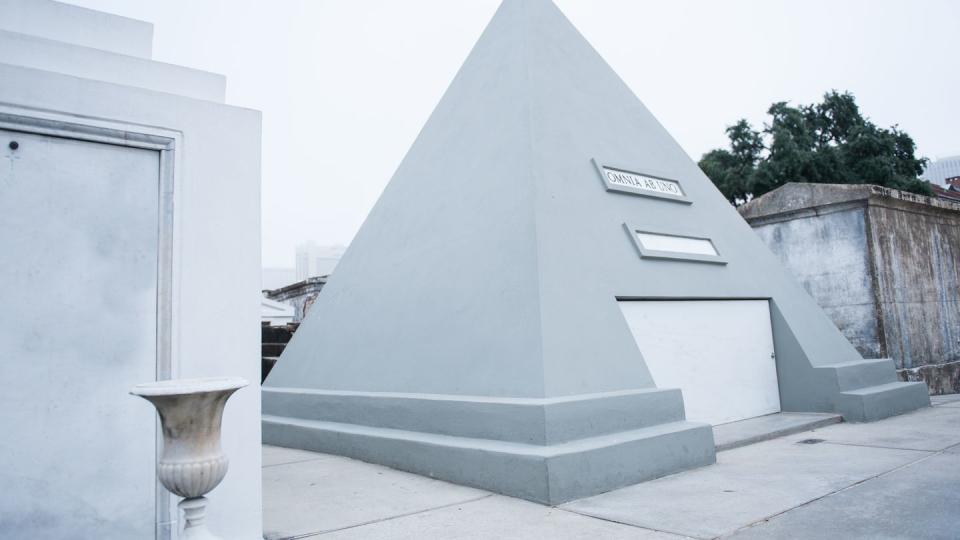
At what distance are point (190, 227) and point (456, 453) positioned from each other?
2952mm

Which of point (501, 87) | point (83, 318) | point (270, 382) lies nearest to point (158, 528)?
point (83, 318)

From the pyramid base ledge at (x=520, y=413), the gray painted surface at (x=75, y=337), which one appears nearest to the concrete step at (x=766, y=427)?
the pyramid base ledge at (x=520, y=413)

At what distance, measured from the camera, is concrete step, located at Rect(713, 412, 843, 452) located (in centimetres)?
682

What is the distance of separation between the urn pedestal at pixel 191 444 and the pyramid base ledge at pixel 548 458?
2.59 m

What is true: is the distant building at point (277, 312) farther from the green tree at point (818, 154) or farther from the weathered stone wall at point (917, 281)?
the green tree at point (818, 154)

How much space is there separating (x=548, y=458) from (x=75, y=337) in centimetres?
335

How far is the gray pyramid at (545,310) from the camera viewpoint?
5652 millimetres

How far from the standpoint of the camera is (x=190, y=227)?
422 cm

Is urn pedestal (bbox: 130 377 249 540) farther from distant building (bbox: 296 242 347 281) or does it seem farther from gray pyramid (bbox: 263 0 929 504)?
distant building (bbox: 296 242 347 281)

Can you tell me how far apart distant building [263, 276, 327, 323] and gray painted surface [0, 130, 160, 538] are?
14929 mm

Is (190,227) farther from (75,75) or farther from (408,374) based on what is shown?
(408,374)

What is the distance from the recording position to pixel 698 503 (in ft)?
15.4

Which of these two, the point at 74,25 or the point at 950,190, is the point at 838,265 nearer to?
the point at 74,25

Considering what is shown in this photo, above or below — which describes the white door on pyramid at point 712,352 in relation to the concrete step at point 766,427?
above
